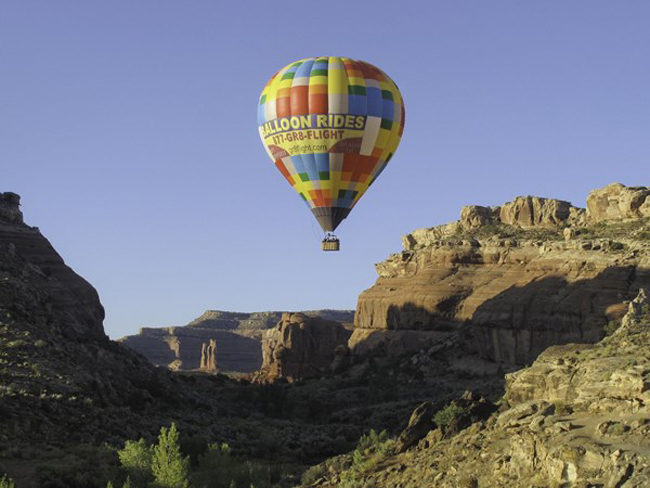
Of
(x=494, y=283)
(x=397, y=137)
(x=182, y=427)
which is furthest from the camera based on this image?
(x=494, y=283)

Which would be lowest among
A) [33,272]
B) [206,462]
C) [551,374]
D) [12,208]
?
[206,462]

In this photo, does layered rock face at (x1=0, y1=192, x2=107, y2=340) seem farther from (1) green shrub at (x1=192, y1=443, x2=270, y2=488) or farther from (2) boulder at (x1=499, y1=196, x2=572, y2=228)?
(2) boulder at (x1=499, y1=196, x2=572, y2=228)

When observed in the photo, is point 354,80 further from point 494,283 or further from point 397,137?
point 494,283

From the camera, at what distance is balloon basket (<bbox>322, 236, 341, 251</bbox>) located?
87750mm

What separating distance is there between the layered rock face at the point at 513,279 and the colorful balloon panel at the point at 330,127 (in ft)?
86.3

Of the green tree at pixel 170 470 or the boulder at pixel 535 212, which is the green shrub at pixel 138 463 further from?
the boulder at pixel 535 212

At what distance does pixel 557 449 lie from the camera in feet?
115

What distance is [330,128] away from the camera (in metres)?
87.6

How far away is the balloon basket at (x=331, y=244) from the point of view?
8775 cm

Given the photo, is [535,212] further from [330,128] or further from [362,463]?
[362,463]

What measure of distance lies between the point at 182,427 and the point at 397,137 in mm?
27424

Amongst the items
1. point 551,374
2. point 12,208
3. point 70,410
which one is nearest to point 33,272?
point 12,208

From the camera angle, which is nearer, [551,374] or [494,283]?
[551,374]

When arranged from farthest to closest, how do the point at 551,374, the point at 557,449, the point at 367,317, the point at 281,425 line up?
1. the point at 367,317
2. the point at 281,425
3. the point at 551,374
4. the point at 557,449
